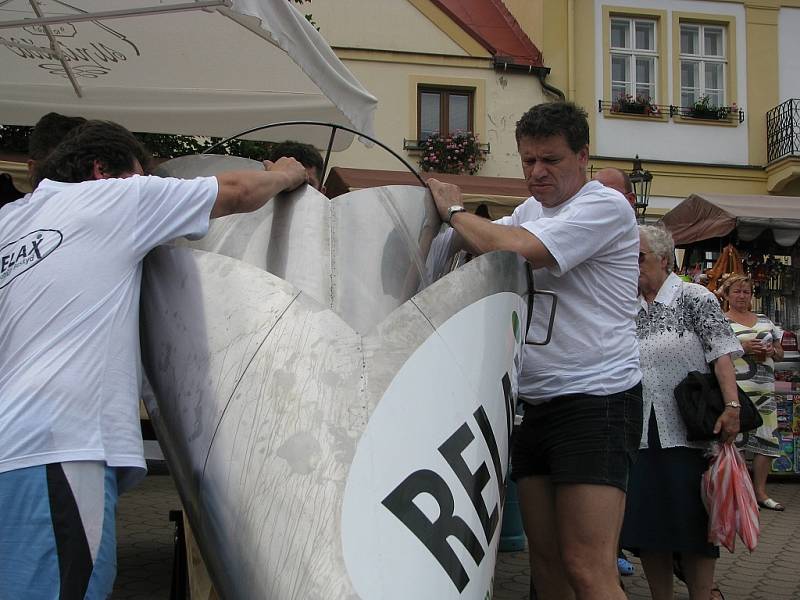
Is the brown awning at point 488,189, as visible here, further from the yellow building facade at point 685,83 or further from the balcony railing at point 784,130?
the balcony railing at point 784,130

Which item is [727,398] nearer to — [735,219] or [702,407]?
[702,407]

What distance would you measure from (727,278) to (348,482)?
21.9 feet

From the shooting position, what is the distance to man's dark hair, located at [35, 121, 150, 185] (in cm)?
198

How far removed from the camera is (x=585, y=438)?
240cm

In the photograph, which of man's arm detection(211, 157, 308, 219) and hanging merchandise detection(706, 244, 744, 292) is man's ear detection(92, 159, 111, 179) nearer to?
man's arm detection(211, 157, 308, 219)

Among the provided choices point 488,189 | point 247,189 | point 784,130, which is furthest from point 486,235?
point 784,130

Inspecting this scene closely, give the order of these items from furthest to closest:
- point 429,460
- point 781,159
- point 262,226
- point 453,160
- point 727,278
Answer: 1. point 781,159
2. point 453,160
3. point 727,278
4. point 262,226
5. point 429,460

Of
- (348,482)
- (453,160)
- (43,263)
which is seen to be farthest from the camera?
(453,160)

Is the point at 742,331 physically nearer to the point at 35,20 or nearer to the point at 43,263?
the point at 35,20

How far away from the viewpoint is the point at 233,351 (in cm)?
169

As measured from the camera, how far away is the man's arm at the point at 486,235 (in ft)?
7.18

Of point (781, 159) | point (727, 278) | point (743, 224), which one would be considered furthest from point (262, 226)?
point (781, 159)

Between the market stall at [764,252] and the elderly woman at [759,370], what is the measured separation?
984 mm

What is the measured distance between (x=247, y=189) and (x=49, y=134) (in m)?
1.10
